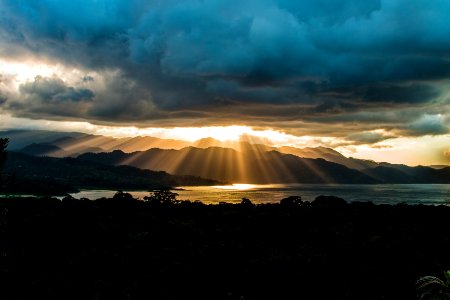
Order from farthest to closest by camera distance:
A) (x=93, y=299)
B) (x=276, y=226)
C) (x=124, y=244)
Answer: (x=276, y=226)
(x=124, y=244)
(x=93, y=299)

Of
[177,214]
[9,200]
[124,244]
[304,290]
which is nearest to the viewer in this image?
[304,290]

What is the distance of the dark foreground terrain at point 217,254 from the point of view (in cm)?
3541

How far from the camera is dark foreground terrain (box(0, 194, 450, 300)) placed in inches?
1394

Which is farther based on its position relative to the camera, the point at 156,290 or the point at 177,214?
the point at 177,214

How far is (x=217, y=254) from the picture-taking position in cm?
4459

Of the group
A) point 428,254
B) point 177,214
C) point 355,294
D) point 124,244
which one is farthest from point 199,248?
point 177,214

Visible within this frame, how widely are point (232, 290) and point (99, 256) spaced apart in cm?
1400

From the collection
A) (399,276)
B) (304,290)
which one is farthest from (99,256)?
(399,276)

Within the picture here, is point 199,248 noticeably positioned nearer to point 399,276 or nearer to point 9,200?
point 399,276

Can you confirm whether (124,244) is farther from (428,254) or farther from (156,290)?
(428,254)

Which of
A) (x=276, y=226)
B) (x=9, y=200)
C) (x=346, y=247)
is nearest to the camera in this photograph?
(x=346, y=247)

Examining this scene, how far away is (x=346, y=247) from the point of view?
46375mm

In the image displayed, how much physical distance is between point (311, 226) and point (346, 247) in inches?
690

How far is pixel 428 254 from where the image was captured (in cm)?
4466
